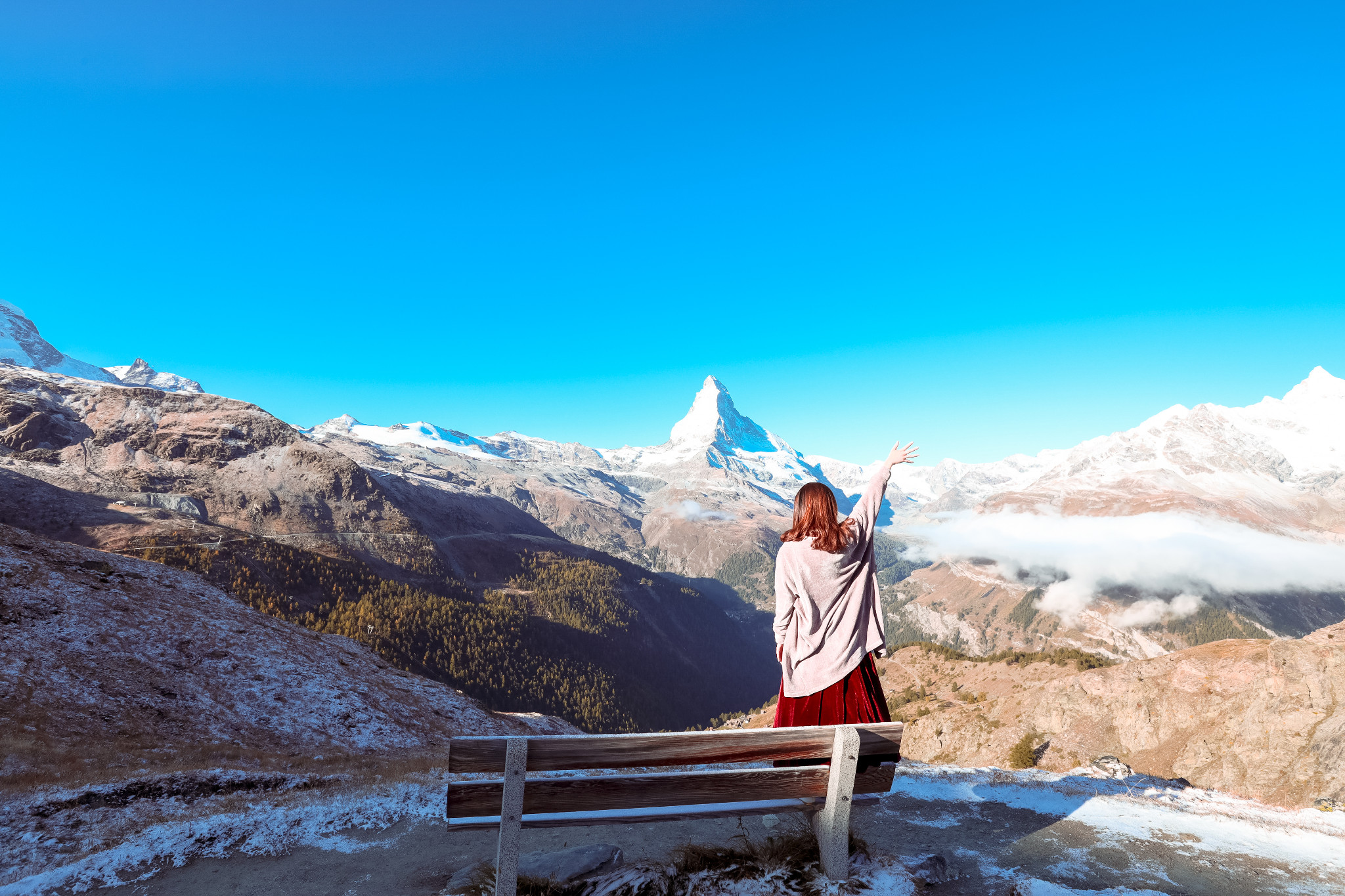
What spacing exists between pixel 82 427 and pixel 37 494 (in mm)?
50666

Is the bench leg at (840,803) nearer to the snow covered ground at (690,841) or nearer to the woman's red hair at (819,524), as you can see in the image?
the snow covered ground at (690,841)

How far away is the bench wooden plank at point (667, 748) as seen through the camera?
15.3ft

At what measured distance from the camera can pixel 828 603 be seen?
6.35 meters

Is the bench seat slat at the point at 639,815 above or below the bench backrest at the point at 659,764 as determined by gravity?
below

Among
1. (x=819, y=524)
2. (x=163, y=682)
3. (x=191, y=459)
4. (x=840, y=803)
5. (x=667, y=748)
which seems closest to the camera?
(x=667, y=748)

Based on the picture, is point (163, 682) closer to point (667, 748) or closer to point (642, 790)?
point (642, 790)

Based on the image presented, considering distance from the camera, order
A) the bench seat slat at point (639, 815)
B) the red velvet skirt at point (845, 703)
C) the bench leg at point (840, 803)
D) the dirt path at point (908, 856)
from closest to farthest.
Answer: the bench seat slat at point (639, 815) < the bench leg at point (840, 803) < the dirt path at point (908, 856) < the red velvet skirt at point (845, 703)

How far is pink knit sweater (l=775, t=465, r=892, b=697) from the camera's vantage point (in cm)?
627

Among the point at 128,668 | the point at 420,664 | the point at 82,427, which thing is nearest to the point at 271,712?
the point at 128,668

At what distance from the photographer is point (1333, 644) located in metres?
38.3

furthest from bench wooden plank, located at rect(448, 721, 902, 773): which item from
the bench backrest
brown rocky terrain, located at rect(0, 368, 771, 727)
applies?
brown rocky terrain, located at rect(0, 368, 771, 727)

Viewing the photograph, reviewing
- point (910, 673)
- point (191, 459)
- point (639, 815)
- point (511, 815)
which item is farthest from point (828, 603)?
point (191, 459)

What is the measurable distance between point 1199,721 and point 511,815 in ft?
199

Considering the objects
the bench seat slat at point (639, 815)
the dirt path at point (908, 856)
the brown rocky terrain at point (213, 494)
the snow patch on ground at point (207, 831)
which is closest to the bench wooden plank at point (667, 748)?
the bench seat slat at point (639, 815)
